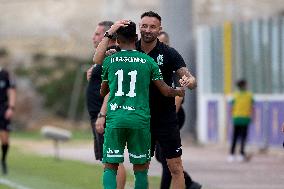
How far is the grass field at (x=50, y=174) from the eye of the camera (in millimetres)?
18609

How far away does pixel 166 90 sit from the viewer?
12.6 m

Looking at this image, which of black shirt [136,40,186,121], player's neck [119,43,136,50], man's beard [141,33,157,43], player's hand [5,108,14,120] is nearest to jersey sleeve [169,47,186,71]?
black shirt [136,40,186,121]

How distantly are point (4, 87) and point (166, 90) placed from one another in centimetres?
860

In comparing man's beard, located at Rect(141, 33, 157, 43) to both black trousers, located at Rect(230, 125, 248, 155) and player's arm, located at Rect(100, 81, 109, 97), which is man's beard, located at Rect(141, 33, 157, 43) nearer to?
player's arm, located at Rect(100, 81, 109, 97)

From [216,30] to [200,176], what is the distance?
11.8m

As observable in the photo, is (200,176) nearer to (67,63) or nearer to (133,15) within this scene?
(67,63)

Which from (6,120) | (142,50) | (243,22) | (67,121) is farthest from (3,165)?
(67,121)

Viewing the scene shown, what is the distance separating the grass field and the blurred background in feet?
7.12

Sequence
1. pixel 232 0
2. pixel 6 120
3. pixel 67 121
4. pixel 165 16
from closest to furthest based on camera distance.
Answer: pixel 6 120 → pixel 165 16 → pixel 67 121 → pixel 232 0

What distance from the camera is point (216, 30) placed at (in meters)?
32.3

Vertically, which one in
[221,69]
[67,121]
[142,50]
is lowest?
[67,121]

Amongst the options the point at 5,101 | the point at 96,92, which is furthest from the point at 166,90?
the point at 5,101

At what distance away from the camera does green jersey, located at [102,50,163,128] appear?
40.1ft

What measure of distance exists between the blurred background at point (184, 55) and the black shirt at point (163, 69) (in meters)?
9.27
